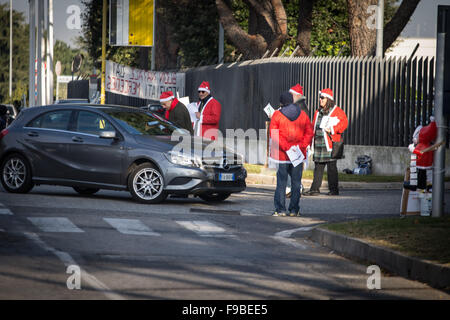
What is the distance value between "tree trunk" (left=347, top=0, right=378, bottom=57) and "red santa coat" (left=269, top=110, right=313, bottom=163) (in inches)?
452

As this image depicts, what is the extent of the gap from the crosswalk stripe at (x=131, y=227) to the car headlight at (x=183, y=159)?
2.16m

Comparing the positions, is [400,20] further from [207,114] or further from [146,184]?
[146,184]

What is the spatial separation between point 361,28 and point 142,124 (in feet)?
36.0

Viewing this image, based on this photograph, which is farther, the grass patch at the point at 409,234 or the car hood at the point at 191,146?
the car hood at the point at 191,146

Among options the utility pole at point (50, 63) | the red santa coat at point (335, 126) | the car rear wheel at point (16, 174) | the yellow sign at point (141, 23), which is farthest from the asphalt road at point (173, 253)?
the utility pole at point (50, 63)

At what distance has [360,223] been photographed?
440 inches

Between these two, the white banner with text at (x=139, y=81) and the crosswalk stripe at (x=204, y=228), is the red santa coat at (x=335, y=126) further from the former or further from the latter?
the white banner with text at (x=139, y=81)

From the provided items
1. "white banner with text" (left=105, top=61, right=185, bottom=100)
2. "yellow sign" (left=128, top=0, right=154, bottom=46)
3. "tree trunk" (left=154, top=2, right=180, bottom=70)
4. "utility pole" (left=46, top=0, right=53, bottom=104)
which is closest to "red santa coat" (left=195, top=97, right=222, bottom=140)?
"white banner with text" (left=105, top=61, right=185, bottom=100)

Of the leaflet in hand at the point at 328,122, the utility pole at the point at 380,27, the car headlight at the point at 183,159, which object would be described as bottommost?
the car headlight at the point at 183,159

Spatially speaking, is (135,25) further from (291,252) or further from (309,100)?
(291,252)

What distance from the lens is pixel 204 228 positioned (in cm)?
1174

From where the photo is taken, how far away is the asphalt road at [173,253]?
24.5ft

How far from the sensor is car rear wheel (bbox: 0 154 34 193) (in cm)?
1523
